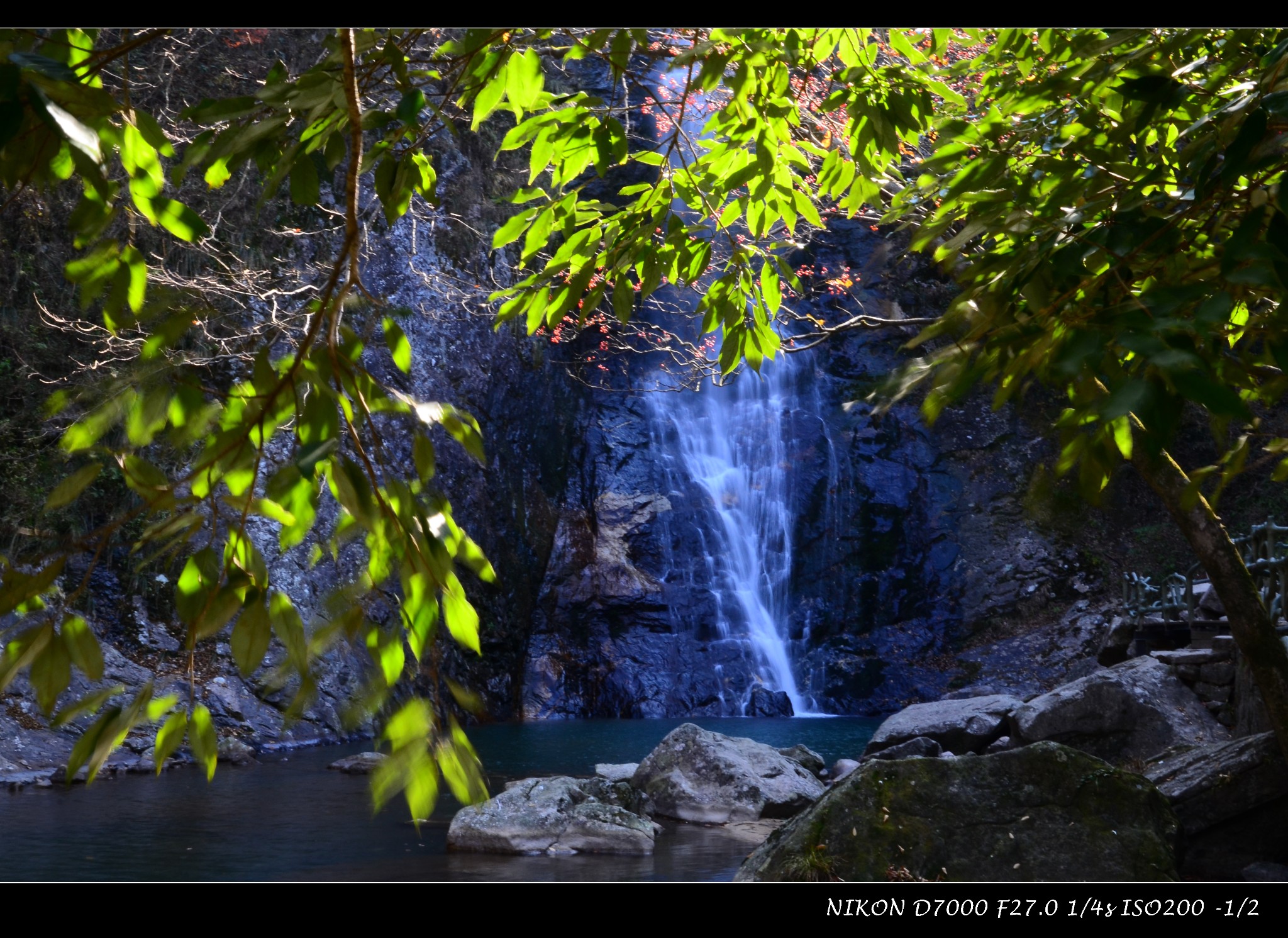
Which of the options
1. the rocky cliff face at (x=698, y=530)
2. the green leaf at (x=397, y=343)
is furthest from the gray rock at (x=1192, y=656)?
the green leaf at (x=397, y=343)

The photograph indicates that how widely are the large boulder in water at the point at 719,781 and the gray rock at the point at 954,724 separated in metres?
1.51

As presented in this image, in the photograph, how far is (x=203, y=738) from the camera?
1180mm

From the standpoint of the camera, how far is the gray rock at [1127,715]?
653 centimetres

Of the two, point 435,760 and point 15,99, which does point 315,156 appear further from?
point 435,760

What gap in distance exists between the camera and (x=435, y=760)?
1.15 metres

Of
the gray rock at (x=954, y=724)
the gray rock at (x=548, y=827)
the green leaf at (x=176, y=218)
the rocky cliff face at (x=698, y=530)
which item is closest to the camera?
the green leaf at (x=176, y=218)

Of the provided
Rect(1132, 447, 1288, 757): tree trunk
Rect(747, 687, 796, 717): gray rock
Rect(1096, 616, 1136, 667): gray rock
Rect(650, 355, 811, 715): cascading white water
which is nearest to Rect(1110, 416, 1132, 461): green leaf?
Rect(1132, 447, 1288, 757): tree trunk

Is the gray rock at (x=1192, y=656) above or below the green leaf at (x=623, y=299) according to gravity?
below

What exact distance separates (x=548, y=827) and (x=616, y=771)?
99.6 inches

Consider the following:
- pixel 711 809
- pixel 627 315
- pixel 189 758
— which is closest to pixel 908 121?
pixel 627 315

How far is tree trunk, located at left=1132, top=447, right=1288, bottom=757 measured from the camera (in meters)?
4.25

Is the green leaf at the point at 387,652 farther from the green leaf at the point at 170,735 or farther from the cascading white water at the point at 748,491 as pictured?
the cascading white water at the point at 748,491

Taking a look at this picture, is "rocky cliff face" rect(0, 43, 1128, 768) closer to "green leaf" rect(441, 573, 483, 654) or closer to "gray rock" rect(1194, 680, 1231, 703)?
"gray rock" rect(1194, 680, 1231, 703)
